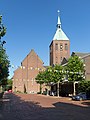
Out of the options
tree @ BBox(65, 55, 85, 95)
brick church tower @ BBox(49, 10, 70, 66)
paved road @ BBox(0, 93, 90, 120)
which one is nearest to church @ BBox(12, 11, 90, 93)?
brick church tower @ BBox(49, 10, 70, 66)

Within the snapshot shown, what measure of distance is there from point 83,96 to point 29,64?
287 ft

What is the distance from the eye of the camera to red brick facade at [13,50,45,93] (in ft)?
433

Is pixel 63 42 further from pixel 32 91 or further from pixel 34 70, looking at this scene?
pixel 32 91

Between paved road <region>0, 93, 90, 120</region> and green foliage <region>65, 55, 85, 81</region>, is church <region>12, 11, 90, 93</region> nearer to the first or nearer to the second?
green foliage <region>65, 55, 85, 81</region>

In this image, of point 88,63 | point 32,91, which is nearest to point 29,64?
point 32,91

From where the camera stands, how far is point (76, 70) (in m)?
62.9

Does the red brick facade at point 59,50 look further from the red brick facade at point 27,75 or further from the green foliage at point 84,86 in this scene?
the green foliage at point 84,86

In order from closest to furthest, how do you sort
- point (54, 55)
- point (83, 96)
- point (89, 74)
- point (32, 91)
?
point (83, 96) → point (89, 74) → point (32, 91) → point (54, 55)

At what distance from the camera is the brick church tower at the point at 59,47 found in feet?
469

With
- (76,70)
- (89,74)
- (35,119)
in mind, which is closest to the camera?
(35,119)

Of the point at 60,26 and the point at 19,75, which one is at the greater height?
the point at 60,26

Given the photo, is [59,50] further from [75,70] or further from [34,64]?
[75,70]

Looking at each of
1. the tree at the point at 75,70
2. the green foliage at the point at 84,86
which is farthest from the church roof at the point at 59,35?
the green foliage at the point at 84,86

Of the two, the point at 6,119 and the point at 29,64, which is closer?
the point at 6,119
